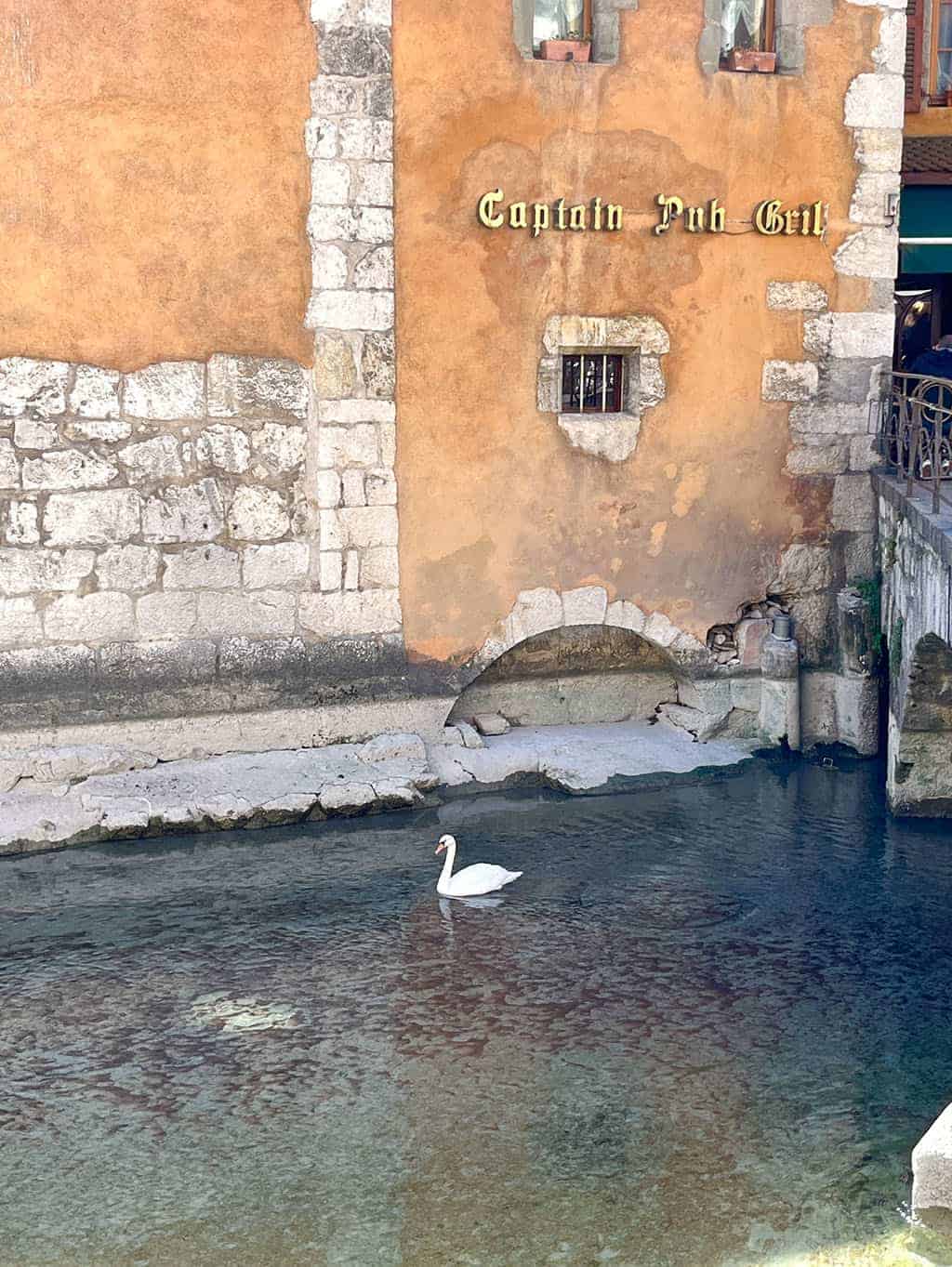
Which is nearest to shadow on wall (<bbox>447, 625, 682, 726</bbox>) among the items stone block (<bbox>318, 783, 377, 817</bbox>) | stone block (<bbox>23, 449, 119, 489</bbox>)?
stone block (<bbox>318, 783, 377, 817</bbox>)

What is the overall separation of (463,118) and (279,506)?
2.74 m

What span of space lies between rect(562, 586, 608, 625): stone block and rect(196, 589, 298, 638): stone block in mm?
1911

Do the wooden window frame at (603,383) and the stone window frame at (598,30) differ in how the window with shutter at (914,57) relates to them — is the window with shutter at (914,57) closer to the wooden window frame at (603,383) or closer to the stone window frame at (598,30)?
the stone window frame at (598,30)

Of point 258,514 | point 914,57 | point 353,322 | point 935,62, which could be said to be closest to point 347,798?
point 258,514

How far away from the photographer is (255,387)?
32.1 ft

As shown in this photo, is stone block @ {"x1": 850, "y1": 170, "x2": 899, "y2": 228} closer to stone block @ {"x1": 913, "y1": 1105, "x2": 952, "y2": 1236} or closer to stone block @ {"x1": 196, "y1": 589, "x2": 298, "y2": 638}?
stone block @ {"x1": 196, "y1": 589, "x2": 298, "y2": 638}

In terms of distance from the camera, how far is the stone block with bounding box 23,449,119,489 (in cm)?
944

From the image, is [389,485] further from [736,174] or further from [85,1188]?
[85,1188]


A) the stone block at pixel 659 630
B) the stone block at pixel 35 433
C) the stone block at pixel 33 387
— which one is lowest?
the stone block at pixel 659 630

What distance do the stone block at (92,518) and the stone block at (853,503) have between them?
4.97m

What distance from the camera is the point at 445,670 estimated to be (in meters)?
10.6

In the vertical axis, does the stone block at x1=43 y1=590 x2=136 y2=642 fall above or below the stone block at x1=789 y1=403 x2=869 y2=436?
below

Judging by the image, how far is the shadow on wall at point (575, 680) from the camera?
11062 mm

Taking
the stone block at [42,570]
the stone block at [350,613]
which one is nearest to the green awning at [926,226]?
the stone block at [350,613]
